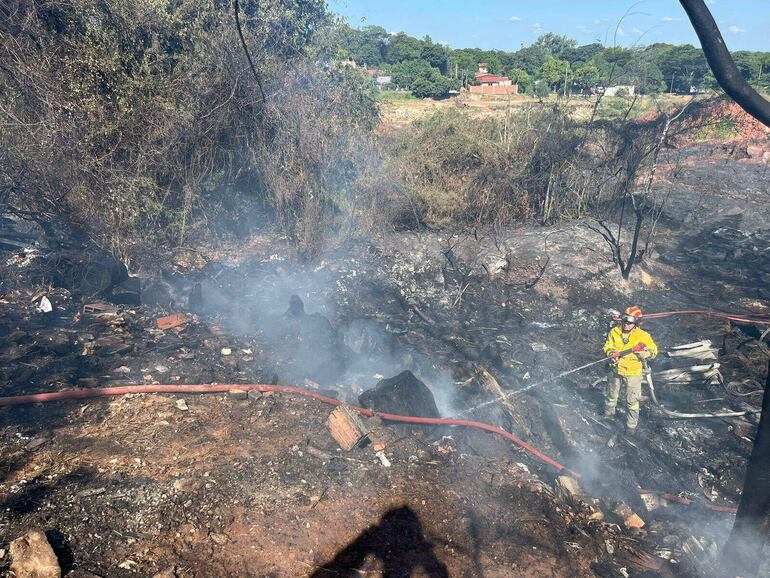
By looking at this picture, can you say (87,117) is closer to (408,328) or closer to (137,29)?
(137,29)

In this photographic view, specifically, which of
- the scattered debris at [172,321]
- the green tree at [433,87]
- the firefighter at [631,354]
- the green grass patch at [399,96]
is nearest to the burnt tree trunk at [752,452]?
the firefighter at [631,354]

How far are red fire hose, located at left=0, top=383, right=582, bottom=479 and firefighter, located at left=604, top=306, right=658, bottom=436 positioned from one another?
54.8 inches

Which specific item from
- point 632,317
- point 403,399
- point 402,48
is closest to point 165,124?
point 403,399

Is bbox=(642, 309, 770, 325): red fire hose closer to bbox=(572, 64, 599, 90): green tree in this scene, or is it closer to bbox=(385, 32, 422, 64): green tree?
bbox=(572, 64, 599, 90): green tree

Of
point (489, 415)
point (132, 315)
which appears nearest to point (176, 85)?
point (132, 315)

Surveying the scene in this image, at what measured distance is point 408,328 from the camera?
866 cm

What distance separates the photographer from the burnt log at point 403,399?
232 inches

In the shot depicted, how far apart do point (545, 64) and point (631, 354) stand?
27.3m

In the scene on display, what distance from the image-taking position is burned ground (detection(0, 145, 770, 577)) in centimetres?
421

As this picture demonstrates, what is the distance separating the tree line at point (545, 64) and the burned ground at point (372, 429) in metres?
6.17

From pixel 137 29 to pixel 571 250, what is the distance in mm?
10035

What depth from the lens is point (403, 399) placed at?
5.91 metres

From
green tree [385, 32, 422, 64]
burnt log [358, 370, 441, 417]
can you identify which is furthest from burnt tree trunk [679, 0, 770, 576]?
green tree [385, 32, 422, 64]

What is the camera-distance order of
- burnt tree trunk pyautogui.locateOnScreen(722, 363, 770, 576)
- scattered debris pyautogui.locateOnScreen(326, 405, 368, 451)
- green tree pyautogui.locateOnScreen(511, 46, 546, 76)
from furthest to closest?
green tree pyautogui.locateOnScreen(511, 46, 546, 76) < scattered debris pyautogui.locateOnScreen(326, 405, 368, 451) < burnt tree trunk pyautogui.locateOnScreen(722, 363, 770, 576)
